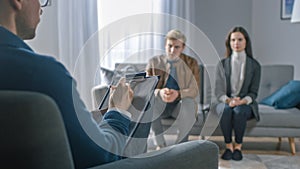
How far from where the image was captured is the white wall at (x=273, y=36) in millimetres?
4574

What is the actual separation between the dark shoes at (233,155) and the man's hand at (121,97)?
7.00 feet

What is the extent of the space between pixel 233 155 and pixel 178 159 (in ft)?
7.20

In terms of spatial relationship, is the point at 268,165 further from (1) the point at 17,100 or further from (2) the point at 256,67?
(1) the point at 17,100

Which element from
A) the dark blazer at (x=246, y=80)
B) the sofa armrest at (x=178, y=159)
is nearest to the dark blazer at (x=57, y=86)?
the sofa armrest at (x=178, y=159)

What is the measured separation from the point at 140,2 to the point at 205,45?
887mm

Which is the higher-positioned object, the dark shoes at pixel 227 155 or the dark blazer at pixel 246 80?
the dark blazer at pixel 246 80

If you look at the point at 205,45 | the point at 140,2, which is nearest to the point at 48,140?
the point at 205,45

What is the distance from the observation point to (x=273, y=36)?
4.66 metres

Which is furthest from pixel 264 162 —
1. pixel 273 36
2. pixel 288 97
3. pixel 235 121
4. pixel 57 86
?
pixel 57 86

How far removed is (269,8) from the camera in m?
4.65

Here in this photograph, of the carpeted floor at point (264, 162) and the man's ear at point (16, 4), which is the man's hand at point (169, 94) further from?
the man's ear at point (16, 4)

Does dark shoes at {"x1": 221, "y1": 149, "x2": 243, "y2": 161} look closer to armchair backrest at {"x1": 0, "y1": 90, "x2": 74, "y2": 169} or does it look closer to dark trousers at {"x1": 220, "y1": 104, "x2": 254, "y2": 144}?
dark trousers at {"x1": 220, "y1": 104, "x2": 254, "y2": 144}

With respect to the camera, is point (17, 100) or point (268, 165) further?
point (268, 165)

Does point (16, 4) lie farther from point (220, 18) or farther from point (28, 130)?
point (220, 18)
